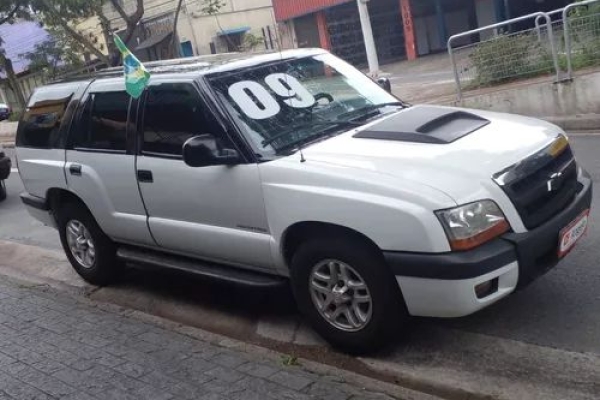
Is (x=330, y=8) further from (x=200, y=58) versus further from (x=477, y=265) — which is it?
(x=477, y=265)

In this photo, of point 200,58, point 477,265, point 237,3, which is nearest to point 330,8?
point 237,3

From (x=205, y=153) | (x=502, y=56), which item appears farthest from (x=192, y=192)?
(x=502, y=56)

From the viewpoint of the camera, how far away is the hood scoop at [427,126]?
4223mm

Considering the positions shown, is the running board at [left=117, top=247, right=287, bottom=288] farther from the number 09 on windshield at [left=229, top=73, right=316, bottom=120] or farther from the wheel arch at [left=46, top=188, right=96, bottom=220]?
the number 09 on windshield at [left=229, top=73, right=316, bottom=120]

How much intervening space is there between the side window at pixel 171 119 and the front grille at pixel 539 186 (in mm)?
1966

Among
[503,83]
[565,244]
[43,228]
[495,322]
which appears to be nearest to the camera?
[565,244]

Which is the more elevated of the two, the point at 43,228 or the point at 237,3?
the point at 237,3

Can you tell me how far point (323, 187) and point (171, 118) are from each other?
4.96 ft

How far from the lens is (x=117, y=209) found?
5.52m

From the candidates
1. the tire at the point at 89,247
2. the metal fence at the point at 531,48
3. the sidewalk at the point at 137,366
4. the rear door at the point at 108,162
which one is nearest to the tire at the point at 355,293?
the sidewalk at the point at 137,366

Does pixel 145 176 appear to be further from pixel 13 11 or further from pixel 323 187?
pixel 13 11

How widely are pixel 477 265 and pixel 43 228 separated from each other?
23.1 feet

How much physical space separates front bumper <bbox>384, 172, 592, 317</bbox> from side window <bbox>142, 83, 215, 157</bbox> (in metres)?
1.74

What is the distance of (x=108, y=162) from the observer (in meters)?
5.46
